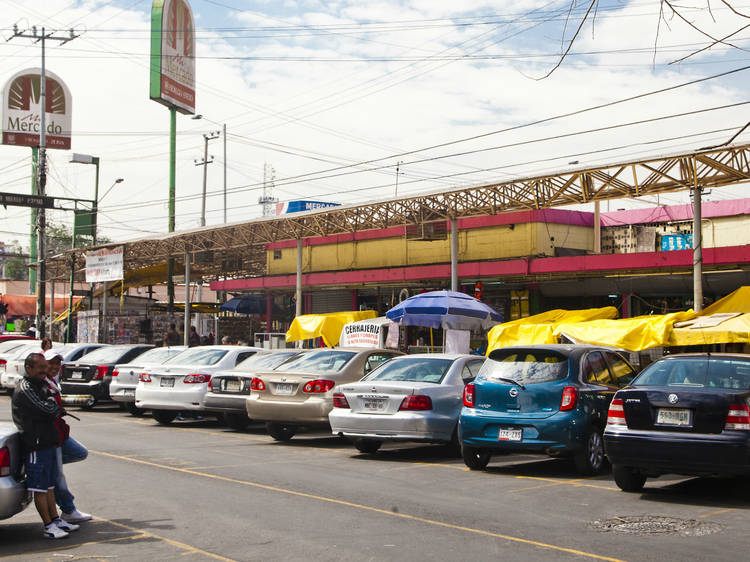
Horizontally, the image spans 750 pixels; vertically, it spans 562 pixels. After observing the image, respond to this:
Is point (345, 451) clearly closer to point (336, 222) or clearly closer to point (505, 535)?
point (505, 535)

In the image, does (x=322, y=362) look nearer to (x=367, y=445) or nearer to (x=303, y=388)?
(x=303, y=388)

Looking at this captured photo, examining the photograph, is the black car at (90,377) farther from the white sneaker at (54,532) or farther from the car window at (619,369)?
the white sneaker at (54,532)

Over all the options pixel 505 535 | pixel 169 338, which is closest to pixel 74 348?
pixel 169 338

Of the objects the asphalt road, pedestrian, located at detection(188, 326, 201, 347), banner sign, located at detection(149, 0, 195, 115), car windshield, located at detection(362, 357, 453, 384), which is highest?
banner sign, located at detection(149, 0, 195, 115)

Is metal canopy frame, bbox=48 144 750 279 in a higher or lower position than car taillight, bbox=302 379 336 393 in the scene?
higher

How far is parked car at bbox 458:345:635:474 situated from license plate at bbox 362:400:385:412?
1.46m

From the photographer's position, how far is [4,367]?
83.6ft

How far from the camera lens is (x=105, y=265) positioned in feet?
120

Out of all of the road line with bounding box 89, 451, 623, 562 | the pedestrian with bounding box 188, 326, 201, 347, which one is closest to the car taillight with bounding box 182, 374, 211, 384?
the road line with bounding box 89, 451, 623, 562

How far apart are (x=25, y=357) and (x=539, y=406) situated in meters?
15.1

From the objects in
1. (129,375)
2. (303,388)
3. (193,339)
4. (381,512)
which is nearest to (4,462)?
(381,512)

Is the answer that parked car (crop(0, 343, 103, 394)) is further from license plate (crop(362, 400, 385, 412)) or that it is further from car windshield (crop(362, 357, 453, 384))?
license plate (crop(362, 400, 385, 412))

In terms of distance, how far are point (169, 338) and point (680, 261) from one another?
1766 cm

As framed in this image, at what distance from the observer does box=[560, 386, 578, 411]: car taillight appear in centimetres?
1070
